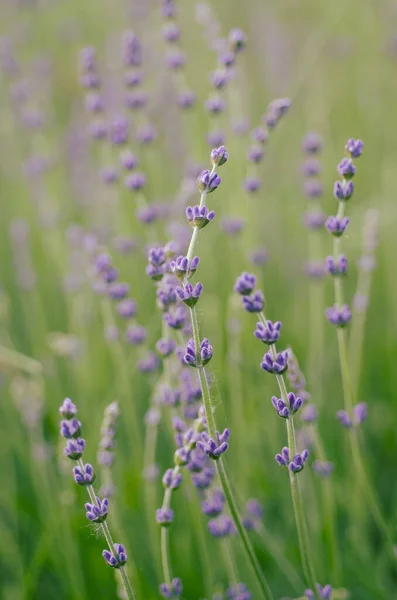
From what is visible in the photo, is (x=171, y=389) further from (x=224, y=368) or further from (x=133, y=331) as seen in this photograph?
(x=224, y=368)

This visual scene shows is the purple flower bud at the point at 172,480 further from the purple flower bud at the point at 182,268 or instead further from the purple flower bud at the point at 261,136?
the purple flower bud at the point at 261,136

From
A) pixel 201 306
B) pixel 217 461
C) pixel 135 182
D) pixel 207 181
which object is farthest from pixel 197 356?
pixel 201 306

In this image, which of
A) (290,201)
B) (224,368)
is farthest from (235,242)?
(290,201)

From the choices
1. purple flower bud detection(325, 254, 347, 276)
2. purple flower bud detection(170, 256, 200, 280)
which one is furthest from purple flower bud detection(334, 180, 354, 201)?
purple flower bud detection(170, 256, 200, 280)

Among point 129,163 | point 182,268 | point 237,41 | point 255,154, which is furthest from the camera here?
point 129,163

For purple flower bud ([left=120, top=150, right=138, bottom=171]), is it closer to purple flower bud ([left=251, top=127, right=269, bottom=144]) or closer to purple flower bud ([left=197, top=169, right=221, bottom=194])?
purple flower bud ([left=251, top=127, right=269, bottom=144])

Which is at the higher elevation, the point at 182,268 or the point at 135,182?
the point at 135,182

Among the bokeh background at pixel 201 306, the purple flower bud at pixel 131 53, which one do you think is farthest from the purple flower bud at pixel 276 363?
the purple flower bud at pixel 131 53

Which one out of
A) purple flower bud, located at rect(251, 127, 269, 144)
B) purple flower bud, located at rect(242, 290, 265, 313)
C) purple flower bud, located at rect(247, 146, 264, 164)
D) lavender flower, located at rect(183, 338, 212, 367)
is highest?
purple flower bud, located at rect(251, 127, 269, 144)

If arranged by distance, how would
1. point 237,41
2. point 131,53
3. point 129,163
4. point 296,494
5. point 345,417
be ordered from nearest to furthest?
1. point 296,494
2. point 345,417
3. point 237,41
4. point 129,163
5. point 131,53

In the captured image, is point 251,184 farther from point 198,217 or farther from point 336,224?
point 198,217
